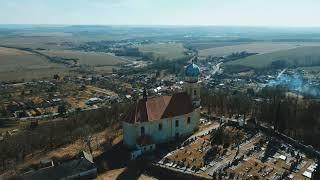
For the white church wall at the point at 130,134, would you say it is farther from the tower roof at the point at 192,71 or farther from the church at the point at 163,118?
the tower roof at the point at 192,71

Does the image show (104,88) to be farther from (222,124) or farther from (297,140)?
(297,140)

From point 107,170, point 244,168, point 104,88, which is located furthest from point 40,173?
point 104,88

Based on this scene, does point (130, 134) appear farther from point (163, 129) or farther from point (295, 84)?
point (295, 84)

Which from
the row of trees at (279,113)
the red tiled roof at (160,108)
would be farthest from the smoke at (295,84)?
the red tiled roof at (160,108)

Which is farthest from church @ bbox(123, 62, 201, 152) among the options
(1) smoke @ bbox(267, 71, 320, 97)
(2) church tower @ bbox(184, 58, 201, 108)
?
(1) smoke @ bbox(267, 71, 320, 97)

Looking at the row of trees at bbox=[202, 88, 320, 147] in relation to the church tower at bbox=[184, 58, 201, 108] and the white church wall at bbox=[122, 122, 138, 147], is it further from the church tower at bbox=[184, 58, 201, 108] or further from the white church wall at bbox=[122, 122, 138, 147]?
the white church wall at bbox=[122, 122, 138, 147]

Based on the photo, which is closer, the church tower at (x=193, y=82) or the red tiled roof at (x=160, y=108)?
the red tiled roof at (x=160, y=108)
